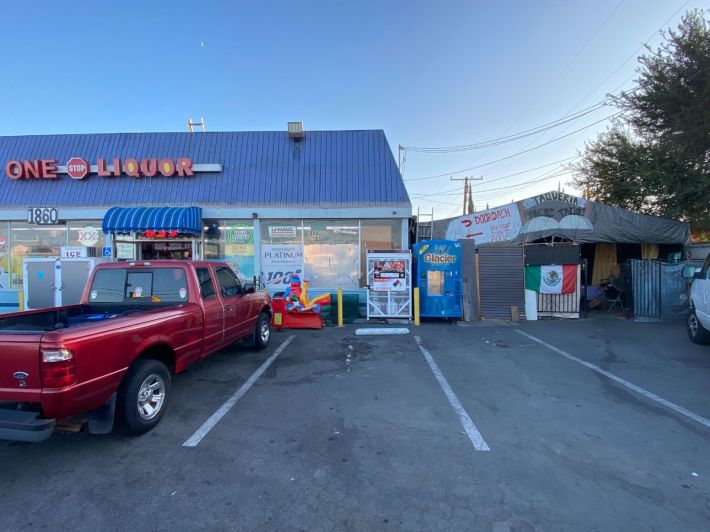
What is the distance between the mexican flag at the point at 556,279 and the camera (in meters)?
12.1

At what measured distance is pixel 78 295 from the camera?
10172mm

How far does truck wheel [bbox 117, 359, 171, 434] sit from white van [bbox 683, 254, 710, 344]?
984cm

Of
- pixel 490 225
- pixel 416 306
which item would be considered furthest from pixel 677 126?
pixel 416 306

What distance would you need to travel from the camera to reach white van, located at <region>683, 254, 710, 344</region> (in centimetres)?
790

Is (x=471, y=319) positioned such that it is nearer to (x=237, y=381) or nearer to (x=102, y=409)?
(x=237, y=381)

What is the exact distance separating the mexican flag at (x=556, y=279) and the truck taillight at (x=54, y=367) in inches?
473

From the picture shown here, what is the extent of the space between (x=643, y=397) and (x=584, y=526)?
11.7ft

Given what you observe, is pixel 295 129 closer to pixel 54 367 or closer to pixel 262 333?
pixel 262 333

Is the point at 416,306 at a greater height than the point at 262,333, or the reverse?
the point at 416,306

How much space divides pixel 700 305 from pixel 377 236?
8.27 m

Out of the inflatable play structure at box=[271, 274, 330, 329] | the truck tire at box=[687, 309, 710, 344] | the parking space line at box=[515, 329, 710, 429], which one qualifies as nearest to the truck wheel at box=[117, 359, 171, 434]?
the inflatable play structure at box=[271, 274, 330, 329]

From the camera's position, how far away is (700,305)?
26.9 ft

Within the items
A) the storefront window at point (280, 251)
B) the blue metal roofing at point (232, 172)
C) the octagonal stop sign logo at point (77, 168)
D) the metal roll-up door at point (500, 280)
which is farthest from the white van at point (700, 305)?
the octagonal stop sign logo at point (77, 168)

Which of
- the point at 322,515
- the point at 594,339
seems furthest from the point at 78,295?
the point at 594,339
